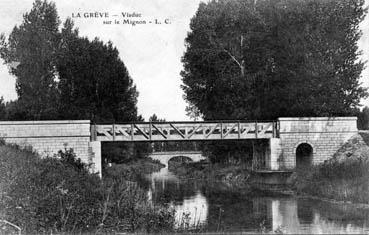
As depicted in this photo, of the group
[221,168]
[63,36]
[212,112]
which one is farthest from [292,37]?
[63,36]

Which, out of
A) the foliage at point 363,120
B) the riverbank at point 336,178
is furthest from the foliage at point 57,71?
the foliage at point 363,120

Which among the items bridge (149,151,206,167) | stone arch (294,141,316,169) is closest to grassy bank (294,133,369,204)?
stone arch (294,141,316,169)

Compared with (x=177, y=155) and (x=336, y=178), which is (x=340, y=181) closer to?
(x=336, y=178)

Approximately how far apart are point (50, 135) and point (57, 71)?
13905 millimetres

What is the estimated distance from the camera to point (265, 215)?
19547mm

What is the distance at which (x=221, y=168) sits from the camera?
43.3 meters

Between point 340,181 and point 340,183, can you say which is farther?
point 340,181

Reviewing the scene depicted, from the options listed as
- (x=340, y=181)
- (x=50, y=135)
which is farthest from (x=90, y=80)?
(x=340, y=181)

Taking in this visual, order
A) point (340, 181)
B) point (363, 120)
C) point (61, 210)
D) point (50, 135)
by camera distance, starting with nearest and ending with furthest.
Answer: point (61, 210) → point (340, 181) → point (50, 135) → point (363, 120)

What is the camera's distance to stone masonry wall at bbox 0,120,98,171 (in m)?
31.0

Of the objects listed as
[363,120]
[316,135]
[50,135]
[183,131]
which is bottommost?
[50,135]

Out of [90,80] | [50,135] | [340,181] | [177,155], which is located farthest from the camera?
[177,155]

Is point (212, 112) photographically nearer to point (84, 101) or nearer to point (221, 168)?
point (221, 168)

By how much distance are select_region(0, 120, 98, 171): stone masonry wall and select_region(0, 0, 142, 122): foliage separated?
33.5ft
